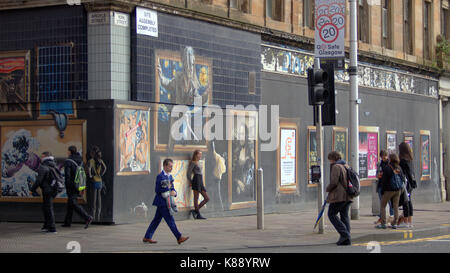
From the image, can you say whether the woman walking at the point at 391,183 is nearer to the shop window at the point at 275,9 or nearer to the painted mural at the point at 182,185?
the painted mural at the point at 182,185

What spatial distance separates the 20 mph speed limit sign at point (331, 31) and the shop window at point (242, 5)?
4.76 m

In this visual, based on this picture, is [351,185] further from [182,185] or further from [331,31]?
[182,185]

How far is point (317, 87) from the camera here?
52.0ft

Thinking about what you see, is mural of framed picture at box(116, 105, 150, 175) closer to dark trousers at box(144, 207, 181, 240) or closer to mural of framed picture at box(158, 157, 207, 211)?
mural of framed picture at box(158, 157, 207, 211)

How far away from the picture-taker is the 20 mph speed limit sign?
1692 cm

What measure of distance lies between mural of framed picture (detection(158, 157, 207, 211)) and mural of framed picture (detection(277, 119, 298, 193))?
4.22 meters

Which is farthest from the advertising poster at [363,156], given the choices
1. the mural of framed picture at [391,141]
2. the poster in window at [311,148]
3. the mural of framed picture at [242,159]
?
the mural of framed picture at [242,159]

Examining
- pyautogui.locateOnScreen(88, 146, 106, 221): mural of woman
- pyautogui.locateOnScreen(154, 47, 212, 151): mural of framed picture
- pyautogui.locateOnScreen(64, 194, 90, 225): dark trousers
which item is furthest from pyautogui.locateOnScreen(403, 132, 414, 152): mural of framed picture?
pyautogui.locateOnScreen(64, 194, 90, 225): dark trousers

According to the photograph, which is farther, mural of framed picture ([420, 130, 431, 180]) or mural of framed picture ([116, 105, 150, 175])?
mural of framed picture ([420, 130, 431, 180])

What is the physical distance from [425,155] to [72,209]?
19.2 metres

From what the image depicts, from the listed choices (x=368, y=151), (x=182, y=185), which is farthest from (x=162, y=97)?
(x=368, y=151)
